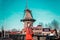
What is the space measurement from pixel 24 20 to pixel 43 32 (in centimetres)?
1108

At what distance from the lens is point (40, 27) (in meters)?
94.3

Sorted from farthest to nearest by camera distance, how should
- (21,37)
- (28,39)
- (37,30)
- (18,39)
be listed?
(37,30), (21,37), (18,39), (28,39)

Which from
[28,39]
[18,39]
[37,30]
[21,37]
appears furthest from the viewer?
[37,30]

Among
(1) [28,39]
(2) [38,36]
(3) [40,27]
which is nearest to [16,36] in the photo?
(2) [38,36]

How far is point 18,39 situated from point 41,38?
43.2 ft

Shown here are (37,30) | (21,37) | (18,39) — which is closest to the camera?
(18,39)

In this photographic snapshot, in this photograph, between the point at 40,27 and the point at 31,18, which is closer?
the point at 31,18

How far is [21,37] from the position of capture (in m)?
84.8

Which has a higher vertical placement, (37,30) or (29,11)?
(29,11)

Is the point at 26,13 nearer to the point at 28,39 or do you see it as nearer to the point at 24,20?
the point at 24,20

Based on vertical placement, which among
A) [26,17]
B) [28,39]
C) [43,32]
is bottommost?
Answer: [28,39]

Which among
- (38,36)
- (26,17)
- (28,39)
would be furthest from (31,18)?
(28,39)

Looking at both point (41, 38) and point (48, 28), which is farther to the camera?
point (48, 28)

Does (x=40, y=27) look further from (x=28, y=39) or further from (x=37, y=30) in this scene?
(x=28, y=39)
